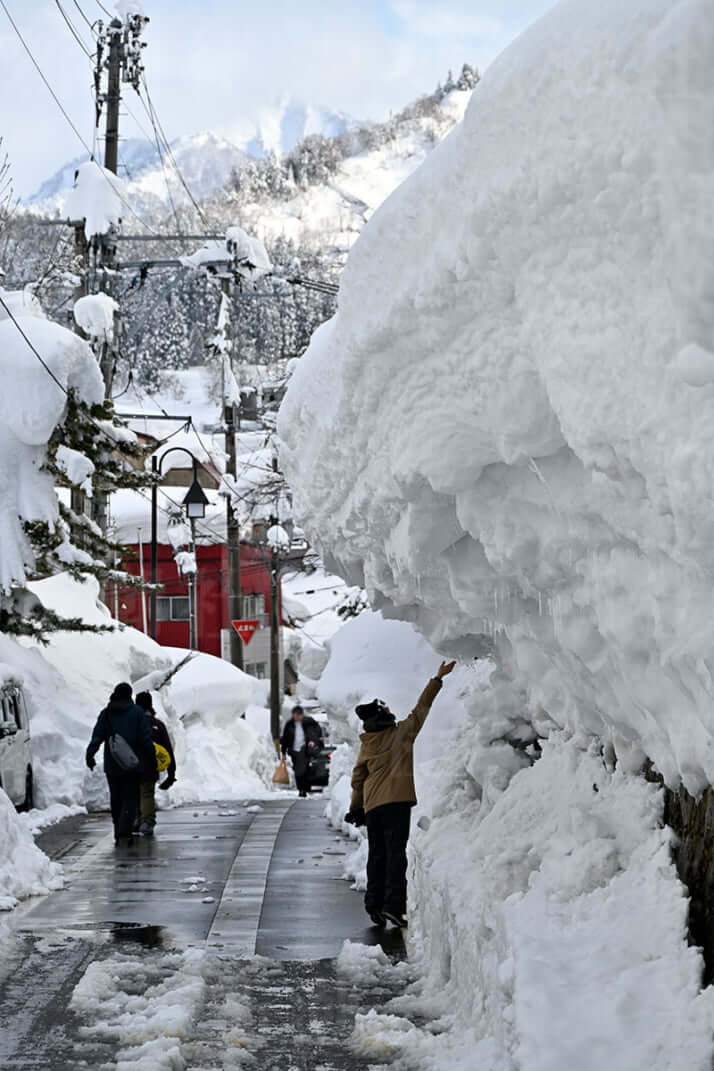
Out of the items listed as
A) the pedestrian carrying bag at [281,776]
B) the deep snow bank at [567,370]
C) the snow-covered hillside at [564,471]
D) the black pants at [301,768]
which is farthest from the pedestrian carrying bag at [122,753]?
the pedestrian carrying bag at [281,776]

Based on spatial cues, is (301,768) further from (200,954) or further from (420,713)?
(200,954)

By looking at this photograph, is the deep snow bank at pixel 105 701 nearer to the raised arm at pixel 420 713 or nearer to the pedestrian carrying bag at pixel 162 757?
the pedestrian carrying bag at pixel 162 757

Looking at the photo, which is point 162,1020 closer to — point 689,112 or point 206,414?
point 689,112

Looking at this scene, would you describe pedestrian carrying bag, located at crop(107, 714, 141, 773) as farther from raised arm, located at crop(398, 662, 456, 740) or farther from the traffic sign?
the traffic sign

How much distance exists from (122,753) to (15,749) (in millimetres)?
3731

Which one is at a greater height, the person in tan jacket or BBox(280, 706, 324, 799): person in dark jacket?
the person in tan jacket

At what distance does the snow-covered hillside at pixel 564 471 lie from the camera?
3412mm

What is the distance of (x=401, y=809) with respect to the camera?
8633 mm

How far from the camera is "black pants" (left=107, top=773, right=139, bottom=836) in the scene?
13.1 m

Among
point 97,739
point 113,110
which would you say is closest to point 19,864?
point 97,739

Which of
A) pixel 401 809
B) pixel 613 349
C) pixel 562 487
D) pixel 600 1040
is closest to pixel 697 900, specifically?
pixel 600 1040

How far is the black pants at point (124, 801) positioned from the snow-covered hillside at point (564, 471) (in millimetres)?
6930

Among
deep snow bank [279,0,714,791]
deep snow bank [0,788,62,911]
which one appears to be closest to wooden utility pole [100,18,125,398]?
deep snow bank [0,788,62,911]

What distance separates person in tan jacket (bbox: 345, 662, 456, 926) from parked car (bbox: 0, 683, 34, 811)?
742 cm
